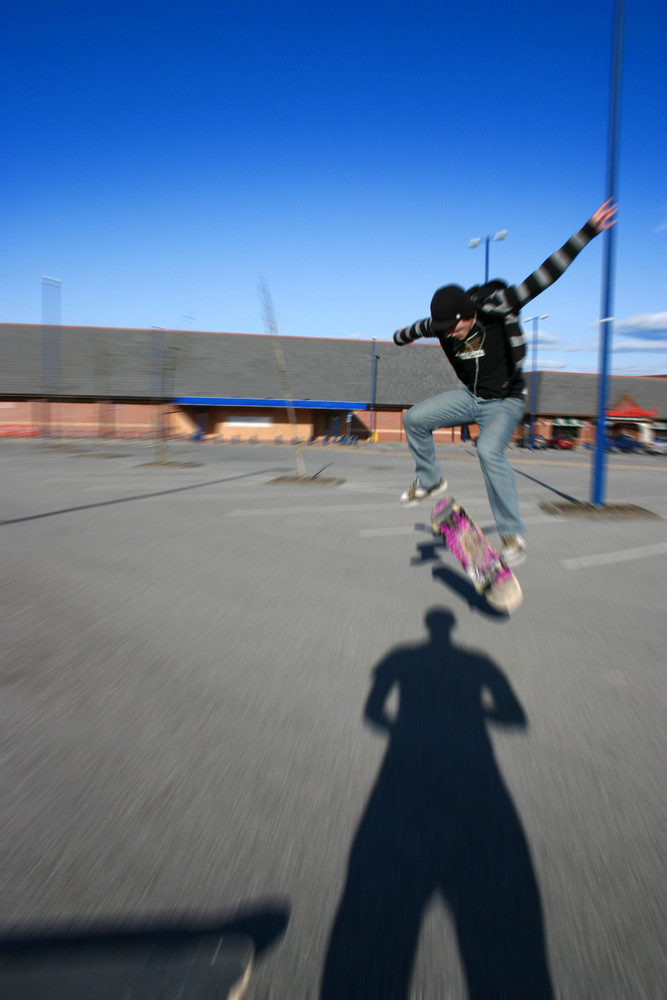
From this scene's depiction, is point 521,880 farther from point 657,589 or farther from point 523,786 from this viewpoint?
point 657,589

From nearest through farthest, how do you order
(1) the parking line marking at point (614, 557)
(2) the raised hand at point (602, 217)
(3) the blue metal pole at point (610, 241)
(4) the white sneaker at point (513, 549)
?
(2) the raised hand at point (602, 217)
(4) the white sneaker at point (513, 549)
(1) the parking line marking at point (614, 557)
(3) the blue metal pole at point (610, 241)

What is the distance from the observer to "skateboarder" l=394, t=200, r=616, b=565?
12.8 feet

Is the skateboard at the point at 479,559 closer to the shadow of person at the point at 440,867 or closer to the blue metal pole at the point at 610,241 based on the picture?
the shadow of person at the point at 440,867

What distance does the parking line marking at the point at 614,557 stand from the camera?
554cm

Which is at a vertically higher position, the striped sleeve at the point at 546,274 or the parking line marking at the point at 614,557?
the striped sleeve at the point at 546,274

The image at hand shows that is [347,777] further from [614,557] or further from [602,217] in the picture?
[614,557]

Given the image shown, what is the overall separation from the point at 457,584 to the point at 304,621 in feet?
4.89

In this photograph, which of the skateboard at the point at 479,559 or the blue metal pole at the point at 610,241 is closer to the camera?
the skateboard at the point at 479,559

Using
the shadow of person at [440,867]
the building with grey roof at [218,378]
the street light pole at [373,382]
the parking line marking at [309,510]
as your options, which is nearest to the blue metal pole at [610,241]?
the parking line marking at [309,510]

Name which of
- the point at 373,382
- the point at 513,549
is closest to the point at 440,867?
the point at 513,549

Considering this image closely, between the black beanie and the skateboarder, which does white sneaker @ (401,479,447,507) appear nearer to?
the skateboarder

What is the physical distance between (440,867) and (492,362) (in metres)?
3.27

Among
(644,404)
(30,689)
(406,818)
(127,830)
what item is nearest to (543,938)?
(406,818)

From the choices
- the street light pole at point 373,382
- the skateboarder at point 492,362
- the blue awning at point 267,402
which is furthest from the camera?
the street light pole at point 373,382
